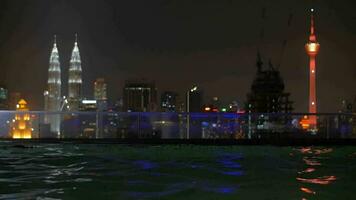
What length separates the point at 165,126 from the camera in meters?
16.6

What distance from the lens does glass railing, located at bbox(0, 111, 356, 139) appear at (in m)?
16.5

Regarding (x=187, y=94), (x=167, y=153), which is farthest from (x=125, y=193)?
(x=187, y=94)

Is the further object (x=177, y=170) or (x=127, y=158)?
(x=127, y=158)

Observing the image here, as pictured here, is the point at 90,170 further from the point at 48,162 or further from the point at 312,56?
the point at 312,56

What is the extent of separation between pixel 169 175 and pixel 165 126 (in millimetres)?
8364

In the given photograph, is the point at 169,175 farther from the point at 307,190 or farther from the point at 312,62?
the point at 312,62

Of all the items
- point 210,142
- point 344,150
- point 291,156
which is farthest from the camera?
point 210,142

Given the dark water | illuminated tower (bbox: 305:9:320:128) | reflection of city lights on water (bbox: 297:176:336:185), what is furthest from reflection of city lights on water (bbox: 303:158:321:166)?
illuminated tower (bbox: 305:9:320:128)

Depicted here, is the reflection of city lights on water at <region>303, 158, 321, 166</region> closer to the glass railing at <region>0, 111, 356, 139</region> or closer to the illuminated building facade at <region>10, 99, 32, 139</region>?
the glass railing at <region>0, 111, 356, 139</region>

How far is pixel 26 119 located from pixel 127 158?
6.95m

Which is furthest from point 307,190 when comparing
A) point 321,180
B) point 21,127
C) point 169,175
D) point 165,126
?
point 21,127

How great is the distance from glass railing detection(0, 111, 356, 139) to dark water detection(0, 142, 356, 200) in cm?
325

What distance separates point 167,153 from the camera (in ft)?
41.5

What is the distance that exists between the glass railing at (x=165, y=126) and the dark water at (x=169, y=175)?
325cm
